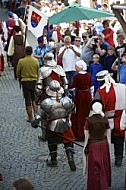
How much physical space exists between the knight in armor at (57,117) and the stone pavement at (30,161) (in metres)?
0.43

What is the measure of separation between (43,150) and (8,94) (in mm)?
5971

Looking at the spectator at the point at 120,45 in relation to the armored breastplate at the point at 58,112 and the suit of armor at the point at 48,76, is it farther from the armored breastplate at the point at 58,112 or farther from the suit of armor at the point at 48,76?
the armored breastplate at the point at 58,112

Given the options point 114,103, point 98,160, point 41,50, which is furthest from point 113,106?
point 41,50

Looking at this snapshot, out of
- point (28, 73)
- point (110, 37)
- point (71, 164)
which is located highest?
point (110, 37)

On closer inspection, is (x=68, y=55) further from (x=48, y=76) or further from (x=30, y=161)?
(x=30, y=161)

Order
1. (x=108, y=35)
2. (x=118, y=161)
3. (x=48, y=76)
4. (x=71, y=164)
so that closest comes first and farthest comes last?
(x=71, y=164), (x=118, y=161), (x=48, y=76), (x=108, y=35)

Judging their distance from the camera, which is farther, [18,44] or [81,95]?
[18,44]

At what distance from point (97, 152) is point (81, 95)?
3.57 meters

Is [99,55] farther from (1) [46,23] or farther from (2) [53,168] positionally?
(2) [53,168]

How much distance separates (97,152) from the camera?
9375 mm

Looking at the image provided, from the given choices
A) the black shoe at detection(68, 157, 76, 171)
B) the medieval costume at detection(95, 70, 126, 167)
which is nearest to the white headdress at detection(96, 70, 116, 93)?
the medieval costume at detection(95, 70, 126, 167)

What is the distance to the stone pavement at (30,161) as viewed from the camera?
10.2 metres

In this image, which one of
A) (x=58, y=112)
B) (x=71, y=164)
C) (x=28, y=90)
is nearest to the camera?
(x=58, y=112)

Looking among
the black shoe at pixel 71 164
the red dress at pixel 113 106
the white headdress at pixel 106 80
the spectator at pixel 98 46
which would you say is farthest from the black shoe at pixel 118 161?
the spectator at pixel 98 46
